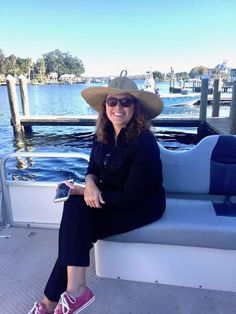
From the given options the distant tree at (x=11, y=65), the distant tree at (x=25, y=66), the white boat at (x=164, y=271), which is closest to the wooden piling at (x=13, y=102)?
the white boat at (x=164, y=271)

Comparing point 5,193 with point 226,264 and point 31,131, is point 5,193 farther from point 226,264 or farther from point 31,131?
point 31,131

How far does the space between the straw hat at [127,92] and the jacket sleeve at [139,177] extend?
0.33 metres

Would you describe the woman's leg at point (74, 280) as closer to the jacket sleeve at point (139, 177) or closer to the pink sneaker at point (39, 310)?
the pink sneaker at point (39, 310)

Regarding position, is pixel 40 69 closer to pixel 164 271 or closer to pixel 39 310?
pixel 164 271

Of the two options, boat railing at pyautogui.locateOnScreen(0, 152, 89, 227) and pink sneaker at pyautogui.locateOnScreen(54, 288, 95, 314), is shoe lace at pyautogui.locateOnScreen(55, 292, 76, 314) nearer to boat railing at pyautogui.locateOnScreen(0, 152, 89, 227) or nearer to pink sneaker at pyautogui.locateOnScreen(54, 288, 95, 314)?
pink sneaker at pyautogui.locateOnScreen(54, 288, 95, 314)

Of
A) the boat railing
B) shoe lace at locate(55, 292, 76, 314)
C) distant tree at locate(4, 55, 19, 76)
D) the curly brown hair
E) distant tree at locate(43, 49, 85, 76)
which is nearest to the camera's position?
shoe lace at locate(55, 292, 76, 314)

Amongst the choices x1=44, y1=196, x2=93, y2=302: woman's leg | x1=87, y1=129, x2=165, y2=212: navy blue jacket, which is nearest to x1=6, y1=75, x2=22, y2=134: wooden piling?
x1=87, y1=129, x2=165, y2=212: navy blue jacket

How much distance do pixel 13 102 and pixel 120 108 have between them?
10.6 m

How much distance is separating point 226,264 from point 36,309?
124 cm

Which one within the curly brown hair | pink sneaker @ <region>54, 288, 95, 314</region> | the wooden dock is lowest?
the wooden dock

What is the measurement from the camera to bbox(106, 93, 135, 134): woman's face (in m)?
1.89

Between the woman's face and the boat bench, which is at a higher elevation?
the woman's face

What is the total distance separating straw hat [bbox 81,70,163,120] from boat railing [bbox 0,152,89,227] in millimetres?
961

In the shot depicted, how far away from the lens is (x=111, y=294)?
6.13ft
